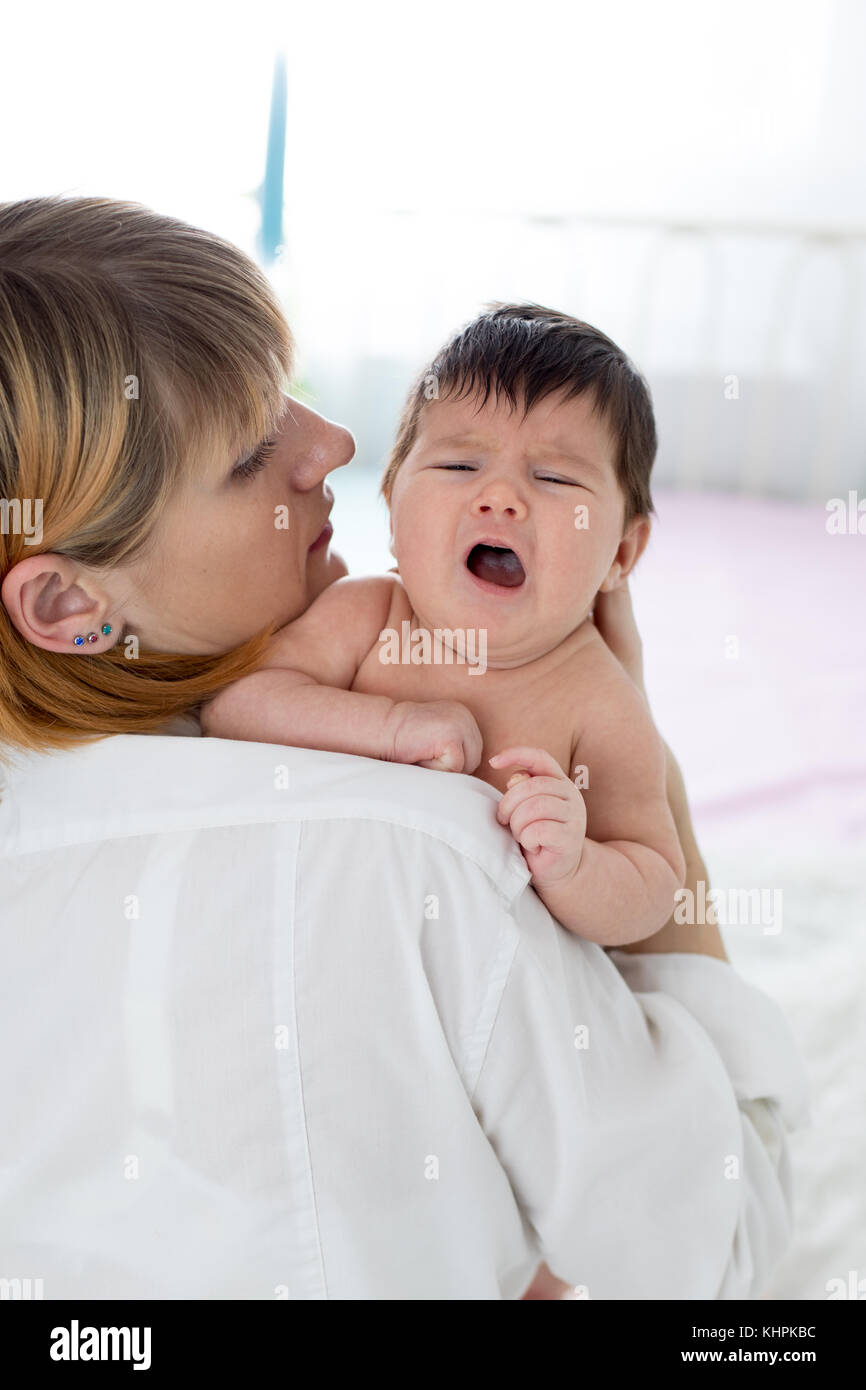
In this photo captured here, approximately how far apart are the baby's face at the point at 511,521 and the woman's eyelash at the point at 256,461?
0.44ft

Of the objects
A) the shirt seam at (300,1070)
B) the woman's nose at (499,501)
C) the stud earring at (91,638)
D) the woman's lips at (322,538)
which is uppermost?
the woman's nose at (499,501)

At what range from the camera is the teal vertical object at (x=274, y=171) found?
3.18 metres

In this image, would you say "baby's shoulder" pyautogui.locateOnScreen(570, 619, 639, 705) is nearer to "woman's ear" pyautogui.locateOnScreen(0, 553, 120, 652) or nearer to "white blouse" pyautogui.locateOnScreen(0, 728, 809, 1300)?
"white blouse" pyautogui.locateOnScreen(0, 728, 809, 1300)

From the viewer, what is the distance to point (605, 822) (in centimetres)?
114

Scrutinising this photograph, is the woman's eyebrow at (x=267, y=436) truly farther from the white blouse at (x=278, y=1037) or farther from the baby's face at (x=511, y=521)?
the white blouse at (x=278, y=1037)

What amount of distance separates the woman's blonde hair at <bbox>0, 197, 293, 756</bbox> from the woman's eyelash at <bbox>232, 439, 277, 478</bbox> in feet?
0.06

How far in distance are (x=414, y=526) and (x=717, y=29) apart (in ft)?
9.65

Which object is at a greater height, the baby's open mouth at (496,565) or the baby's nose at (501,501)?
the baby's nose at (501,501)

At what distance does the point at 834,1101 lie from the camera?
1.69m

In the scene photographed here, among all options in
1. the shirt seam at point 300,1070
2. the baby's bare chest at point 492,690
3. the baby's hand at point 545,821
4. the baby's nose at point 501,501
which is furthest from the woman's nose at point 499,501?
the shirt seam at point 300,1070

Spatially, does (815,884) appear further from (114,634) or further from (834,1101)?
(114,634)
